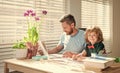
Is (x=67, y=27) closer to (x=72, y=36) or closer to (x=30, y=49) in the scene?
(x=72, y=36)

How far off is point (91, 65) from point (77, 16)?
202 centimetres

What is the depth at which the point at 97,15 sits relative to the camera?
4180mm

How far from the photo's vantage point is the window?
2.52 m

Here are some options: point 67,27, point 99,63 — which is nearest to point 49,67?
point 99,63

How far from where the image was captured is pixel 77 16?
3547 millimetres

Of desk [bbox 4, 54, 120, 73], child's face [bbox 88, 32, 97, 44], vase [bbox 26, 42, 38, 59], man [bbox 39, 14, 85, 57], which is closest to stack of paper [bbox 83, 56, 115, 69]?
desk [bbox 4, 54, 120, 73]

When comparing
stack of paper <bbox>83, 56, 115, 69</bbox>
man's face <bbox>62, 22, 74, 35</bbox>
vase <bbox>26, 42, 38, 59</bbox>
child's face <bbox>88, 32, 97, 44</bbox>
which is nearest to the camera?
stack of paper <bbox>83, 56, 115, 69</bbox>

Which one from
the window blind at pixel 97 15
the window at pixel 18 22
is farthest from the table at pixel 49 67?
the window blind at pixel 97 15

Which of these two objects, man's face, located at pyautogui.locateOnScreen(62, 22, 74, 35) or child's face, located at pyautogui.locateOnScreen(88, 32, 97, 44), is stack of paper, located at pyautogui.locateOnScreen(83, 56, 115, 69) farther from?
man's face, located at pyautogui.locateOnScreen(62, 22, 74, 35)

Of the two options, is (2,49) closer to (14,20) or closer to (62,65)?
(14,20)

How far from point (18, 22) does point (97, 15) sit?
6.71ft

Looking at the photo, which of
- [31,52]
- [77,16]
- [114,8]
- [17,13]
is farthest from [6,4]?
[114,8]

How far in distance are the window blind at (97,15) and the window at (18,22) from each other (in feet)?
2.52

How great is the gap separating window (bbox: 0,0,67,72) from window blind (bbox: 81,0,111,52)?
0.77 metres
